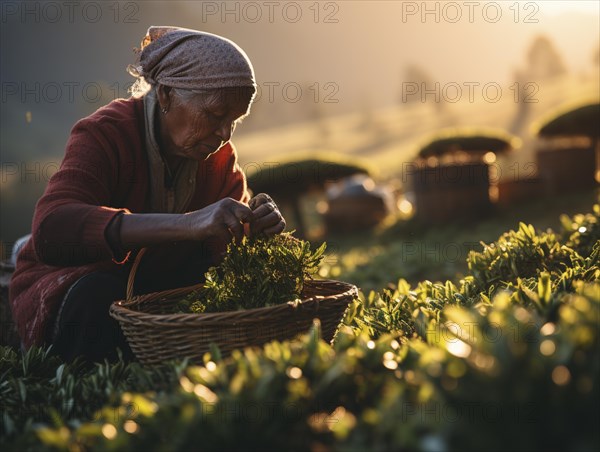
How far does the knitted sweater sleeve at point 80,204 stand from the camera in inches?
110

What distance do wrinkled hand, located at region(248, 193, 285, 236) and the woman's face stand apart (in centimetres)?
48

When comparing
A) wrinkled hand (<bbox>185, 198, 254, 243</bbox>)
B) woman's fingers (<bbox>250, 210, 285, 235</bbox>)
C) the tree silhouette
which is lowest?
the tree silhouette

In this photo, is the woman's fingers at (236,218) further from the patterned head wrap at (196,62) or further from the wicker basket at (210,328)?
the patterned head wrap at (196,62)

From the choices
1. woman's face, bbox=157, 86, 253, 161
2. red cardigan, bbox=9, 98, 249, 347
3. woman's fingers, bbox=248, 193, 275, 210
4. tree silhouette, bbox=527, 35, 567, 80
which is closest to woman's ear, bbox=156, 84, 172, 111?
woman's face, bbox=157, 86, 253, 161

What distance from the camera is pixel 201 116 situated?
3.21 meters

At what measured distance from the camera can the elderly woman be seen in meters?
2.80

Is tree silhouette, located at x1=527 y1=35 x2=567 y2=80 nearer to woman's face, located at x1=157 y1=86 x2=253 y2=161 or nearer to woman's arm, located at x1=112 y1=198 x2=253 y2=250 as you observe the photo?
woman's face, located at x1=157 y1=86 x2=253 y2=161

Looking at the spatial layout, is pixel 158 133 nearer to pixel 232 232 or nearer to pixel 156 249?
pixel 156 249

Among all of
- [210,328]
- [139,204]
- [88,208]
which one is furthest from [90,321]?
[210,328]

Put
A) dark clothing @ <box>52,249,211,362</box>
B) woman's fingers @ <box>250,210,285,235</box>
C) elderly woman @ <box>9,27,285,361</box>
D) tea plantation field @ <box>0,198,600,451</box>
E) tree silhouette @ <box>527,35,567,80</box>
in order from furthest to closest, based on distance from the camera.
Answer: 1. tree silhouette @ <box>527,35,567,80</box>
2. dark clothing @ <box>52,249,211,362</box>
3. woman's fingers @ <box>250,210,285,235</box>
4. elderly woman @ <box>9,27,285,361</box>
5. tea plantation field @ <box>0,198,600,451</box>

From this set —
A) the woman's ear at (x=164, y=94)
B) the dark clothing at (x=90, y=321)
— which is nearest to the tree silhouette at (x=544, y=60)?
the woman's ear at (x=164, y=94)

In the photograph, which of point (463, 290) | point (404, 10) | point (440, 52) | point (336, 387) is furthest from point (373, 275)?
point (440, 52)

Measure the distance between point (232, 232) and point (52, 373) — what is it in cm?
119

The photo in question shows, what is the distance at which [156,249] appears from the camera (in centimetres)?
362
